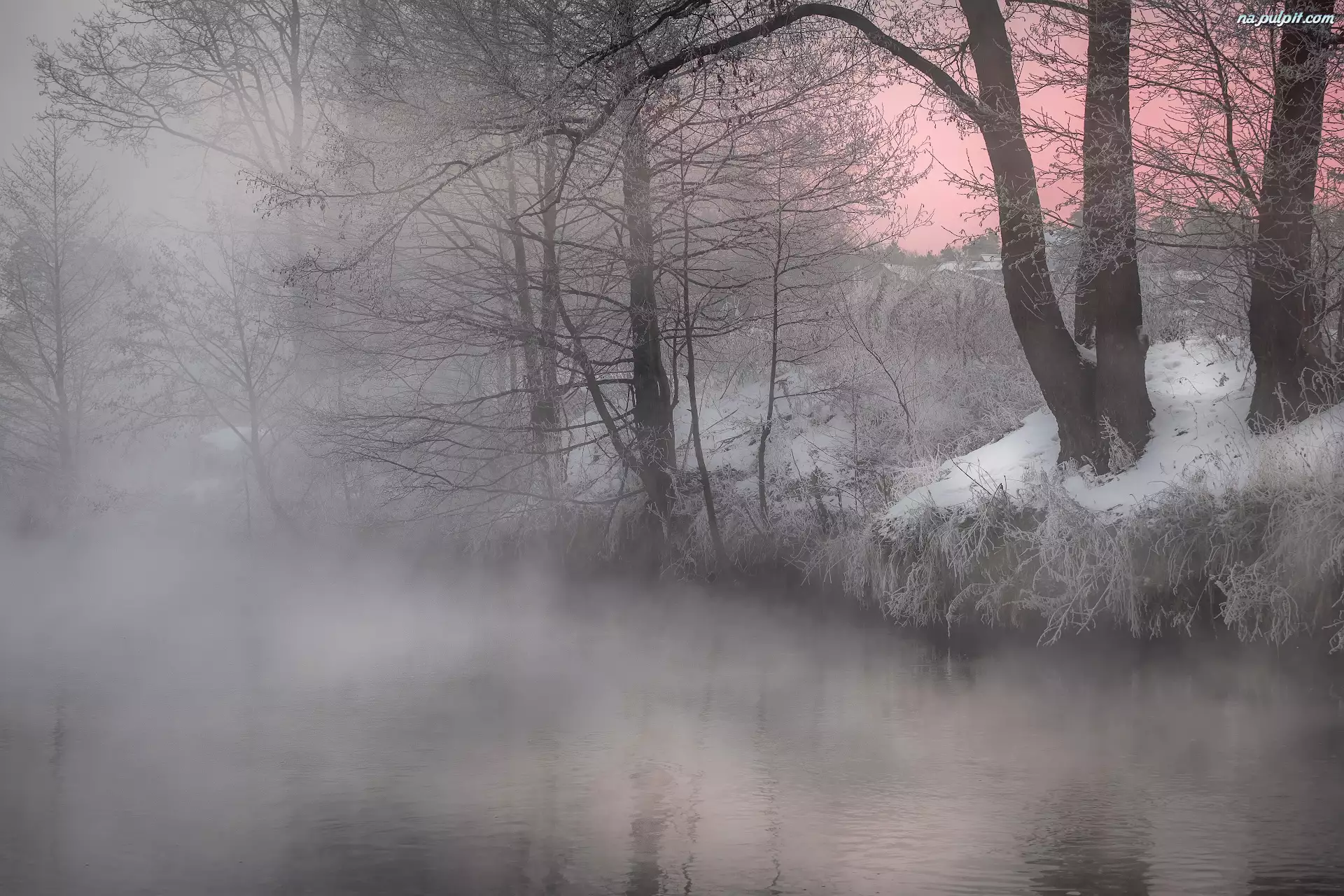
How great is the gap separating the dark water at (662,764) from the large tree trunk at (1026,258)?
1945mm

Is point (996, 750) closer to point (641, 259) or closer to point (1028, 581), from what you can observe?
point (1028, 581)

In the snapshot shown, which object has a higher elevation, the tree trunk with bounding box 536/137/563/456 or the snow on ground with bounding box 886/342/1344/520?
the tree trunk with bounding box 536/137/563/456

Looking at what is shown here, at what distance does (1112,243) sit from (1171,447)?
172 cm

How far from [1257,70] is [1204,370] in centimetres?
288

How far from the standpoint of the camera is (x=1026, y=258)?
10023 millimetres

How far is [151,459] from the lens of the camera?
25.1 metres

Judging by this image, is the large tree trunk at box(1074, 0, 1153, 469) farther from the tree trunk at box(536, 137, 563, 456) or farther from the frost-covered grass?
the tree trunk at box(536, 137, 563, 456)

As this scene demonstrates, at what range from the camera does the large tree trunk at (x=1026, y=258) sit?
10125mm

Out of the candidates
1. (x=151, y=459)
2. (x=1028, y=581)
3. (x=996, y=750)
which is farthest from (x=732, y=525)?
(x=151, y=459)

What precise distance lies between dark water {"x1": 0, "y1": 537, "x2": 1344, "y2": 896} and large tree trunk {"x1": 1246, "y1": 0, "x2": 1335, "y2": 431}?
6.89 ft

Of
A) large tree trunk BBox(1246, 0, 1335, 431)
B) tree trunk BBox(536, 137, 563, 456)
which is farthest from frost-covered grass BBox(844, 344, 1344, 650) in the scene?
tree trunk BBox(536, 137, 563, 456)

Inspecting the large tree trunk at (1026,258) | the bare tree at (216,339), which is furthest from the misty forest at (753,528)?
the bare tree at (216,339)

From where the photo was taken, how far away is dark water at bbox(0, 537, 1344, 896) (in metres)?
5.44

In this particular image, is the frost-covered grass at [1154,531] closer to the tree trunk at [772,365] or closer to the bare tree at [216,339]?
the tree trunk at [772,365]
